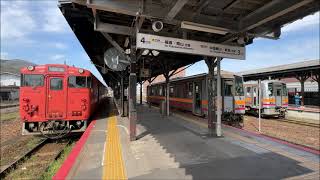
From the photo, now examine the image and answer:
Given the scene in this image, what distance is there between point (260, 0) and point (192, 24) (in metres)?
1.54

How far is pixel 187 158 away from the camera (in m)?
6.16

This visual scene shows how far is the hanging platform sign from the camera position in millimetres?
6246

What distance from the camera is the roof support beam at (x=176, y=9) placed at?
17.0ft

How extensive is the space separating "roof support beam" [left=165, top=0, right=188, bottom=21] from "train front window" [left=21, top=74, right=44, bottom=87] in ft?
21.2

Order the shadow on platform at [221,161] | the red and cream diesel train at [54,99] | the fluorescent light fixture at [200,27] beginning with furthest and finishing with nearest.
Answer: the red and cream diesel train at [54,99]
the fluorescent light fixture at [200,27]
the shadow on platform at [221,161]

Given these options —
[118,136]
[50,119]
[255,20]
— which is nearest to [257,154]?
[255,20]

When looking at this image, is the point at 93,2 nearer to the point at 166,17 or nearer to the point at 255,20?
the point at 166,17

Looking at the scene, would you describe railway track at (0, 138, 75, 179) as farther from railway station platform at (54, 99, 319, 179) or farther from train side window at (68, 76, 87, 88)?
train side window at (68, 76, 87, 88)

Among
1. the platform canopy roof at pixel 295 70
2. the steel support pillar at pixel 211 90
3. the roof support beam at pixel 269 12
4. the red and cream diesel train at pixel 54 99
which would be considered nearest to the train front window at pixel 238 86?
the steel support pillar at pixel 211 90

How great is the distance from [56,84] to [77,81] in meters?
0.82

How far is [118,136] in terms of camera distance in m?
9.01

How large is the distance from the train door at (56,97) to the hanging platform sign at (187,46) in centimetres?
558

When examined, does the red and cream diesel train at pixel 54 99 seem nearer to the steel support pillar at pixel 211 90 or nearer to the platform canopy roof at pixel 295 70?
the steel support pillar at pixel 211 90

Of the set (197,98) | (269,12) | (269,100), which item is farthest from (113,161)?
(269,100)
